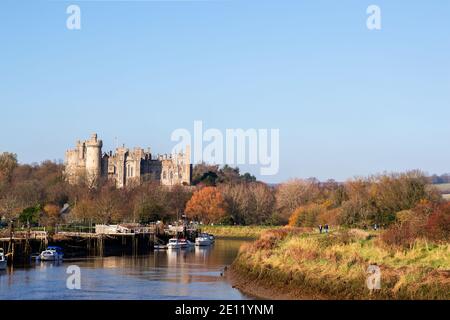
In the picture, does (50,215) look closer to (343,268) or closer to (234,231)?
(234,231)

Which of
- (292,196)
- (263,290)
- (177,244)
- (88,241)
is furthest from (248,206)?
(263,290)

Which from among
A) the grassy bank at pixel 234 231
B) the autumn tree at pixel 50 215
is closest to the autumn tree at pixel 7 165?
the autumn tree at pixel 50 215

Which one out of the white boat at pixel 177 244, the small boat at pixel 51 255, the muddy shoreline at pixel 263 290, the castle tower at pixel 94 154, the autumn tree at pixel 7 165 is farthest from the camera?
the castle tower at pixel 94 154

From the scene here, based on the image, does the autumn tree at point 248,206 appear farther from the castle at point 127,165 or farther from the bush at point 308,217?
the bush at point 308,217

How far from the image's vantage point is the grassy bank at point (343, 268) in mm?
27266

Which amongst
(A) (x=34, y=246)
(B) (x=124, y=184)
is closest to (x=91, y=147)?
(B) (x=124, y=184)

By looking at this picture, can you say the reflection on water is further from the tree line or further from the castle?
the castle

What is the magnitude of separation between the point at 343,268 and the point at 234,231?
69.9 metres

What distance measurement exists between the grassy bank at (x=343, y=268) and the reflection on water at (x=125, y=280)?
1727mm

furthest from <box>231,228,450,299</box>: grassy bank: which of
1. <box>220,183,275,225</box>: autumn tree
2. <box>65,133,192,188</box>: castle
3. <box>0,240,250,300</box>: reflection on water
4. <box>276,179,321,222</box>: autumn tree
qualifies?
<box>65,133,192,188</box>: castle

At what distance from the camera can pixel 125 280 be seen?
38719 mm

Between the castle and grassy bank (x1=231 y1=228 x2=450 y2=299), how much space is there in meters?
105

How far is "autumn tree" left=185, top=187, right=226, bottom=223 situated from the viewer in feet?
366
